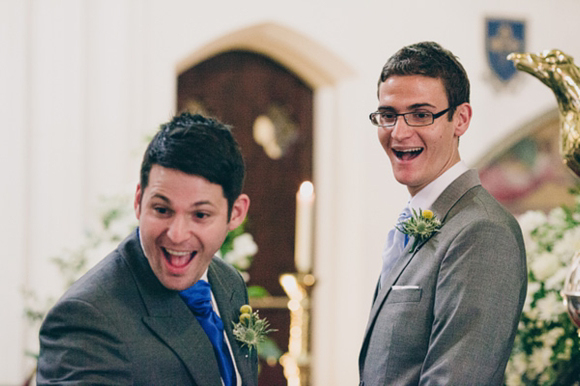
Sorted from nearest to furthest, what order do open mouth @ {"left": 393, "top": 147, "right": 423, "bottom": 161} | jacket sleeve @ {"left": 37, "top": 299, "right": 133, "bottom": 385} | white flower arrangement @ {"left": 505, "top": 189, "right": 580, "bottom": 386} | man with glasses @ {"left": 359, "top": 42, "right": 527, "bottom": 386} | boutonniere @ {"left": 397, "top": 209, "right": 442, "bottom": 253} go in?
jacket sleeve @ {"left": 37, "top": 299, "right": 133, "bottom": 385}, man with glasses @ {"left": 359, "top": 42, "right": 527, "bottom": 386}, boutonniere @ {"left": 397, "top": 209, "right": 442, "bottom": 253}, open mouth @ {"left": 393, "top": 147, "right": 423, "bottom": 161}, white flower arrangement @ {"left": 505, "top": 189, "right": 580, "bottom": 386}

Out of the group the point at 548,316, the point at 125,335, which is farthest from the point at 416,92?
the point at 548,316

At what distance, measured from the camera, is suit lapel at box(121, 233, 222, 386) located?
5.75ft

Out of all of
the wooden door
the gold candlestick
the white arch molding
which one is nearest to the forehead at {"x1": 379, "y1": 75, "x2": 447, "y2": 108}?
the gold candlestick

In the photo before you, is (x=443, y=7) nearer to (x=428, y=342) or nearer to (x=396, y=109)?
(x=396, y=109)

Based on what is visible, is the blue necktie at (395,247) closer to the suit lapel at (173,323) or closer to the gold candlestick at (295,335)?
the suit lapel at (173,323)

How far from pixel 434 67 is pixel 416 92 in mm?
88

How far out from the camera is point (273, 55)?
5805 mm

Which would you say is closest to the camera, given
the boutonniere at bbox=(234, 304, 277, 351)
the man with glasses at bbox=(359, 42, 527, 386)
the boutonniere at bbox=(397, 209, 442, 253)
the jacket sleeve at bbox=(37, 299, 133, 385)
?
the jacket sleeve at bbox=(37, 299, 133, 385)

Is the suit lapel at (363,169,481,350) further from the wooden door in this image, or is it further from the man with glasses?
the wooden door

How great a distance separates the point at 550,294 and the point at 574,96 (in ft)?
3.43

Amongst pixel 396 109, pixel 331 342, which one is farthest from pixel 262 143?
pixel 396 109

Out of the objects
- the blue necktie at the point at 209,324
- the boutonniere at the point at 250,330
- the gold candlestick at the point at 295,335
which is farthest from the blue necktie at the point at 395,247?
the gold candlestick at the point at 295,335

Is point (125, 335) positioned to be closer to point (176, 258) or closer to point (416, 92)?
point (176, 258)

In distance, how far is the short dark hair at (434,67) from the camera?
2.09m
